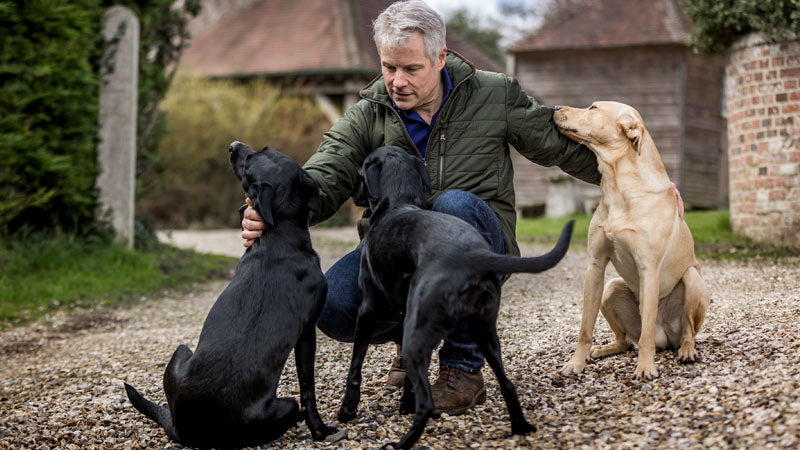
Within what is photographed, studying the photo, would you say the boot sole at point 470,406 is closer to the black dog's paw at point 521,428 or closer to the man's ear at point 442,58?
the black dog's paw at point 521,428

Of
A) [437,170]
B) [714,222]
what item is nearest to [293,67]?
[714,222]

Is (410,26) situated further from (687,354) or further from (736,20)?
(736,20)

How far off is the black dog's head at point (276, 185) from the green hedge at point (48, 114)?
4880 mm

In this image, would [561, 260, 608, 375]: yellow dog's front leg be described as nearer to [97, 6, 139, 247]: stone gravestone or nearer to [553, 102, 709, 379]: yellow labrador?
[553, 102, 709, 379]: yellow labrador

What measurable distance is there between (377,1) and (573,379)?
63.9 ft

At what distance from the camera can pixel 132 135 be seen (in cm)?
908

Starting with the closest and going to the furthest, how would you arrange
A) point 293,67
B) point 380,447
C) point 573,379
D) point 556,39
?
point 380,447 < point 573,379 < point 293,67 < point 556,39

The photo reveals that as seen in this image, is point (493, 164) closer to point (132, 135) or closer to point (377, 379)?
point (377, 379)

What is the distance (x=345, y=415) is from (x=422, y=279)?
2.94 feet

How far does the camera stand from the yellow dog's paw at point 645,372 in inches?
147

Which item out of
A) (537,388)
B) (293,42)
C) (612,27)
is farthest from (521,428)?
(612,27)

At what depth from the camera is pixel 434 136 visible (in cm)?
Result: 409

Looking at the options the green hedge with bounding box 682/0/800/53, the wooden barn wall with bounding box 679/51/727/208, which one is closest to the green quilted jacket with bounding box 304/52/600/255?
the green hedge with bounding box 682/0/800/53

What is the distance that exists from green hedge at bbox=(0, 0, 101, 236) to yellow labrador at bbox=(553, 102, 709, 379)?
5803 millimetres
